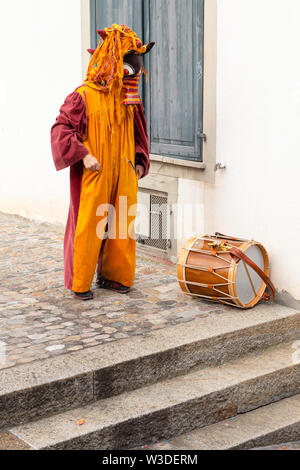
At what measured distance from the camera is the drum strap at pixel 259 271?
5.04m

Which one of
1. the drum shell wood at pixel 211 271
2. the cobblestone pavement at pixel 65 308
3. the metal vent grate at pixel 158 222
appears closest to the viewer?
the cobblestone pavement at pixel 65 308

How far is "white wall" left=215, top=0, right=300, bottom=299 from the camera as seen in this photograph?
16.6 feet

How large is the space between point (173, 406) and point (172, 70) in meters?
3.17

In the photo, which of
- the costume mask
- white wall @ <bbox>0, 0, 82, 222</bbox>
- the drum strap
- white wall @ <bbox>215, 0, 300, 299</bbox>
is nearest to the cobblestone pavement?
the drum strap

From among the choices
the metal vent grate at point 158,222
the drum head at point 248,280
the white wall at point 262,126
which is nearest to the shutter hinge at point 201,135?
the white wall at point 262,126

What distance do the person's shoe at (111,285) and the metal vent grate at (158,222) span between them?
3.34ft

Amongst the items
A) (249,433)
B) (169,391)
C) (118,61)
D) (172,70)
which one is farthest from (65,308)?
(172,70)

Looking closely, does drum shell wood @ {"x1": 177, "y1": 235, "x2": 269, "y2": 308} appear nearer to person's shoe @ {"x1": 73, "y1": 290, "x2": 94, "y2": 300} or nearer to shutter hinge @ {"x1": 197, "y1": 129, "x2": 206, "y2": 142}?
person's shoe @ {"x1": 73, "y1": 290, "x2": 94, "y2": 300}

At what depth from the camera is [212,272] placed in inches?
200

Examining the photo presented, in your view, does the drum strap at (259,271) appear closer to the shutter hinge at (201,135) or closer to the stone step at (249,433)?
the stone step at (249,433)

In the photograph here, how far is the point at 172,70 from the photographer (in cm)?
614

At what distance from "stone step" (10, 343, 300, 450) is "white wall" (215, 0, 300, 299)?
785mm
